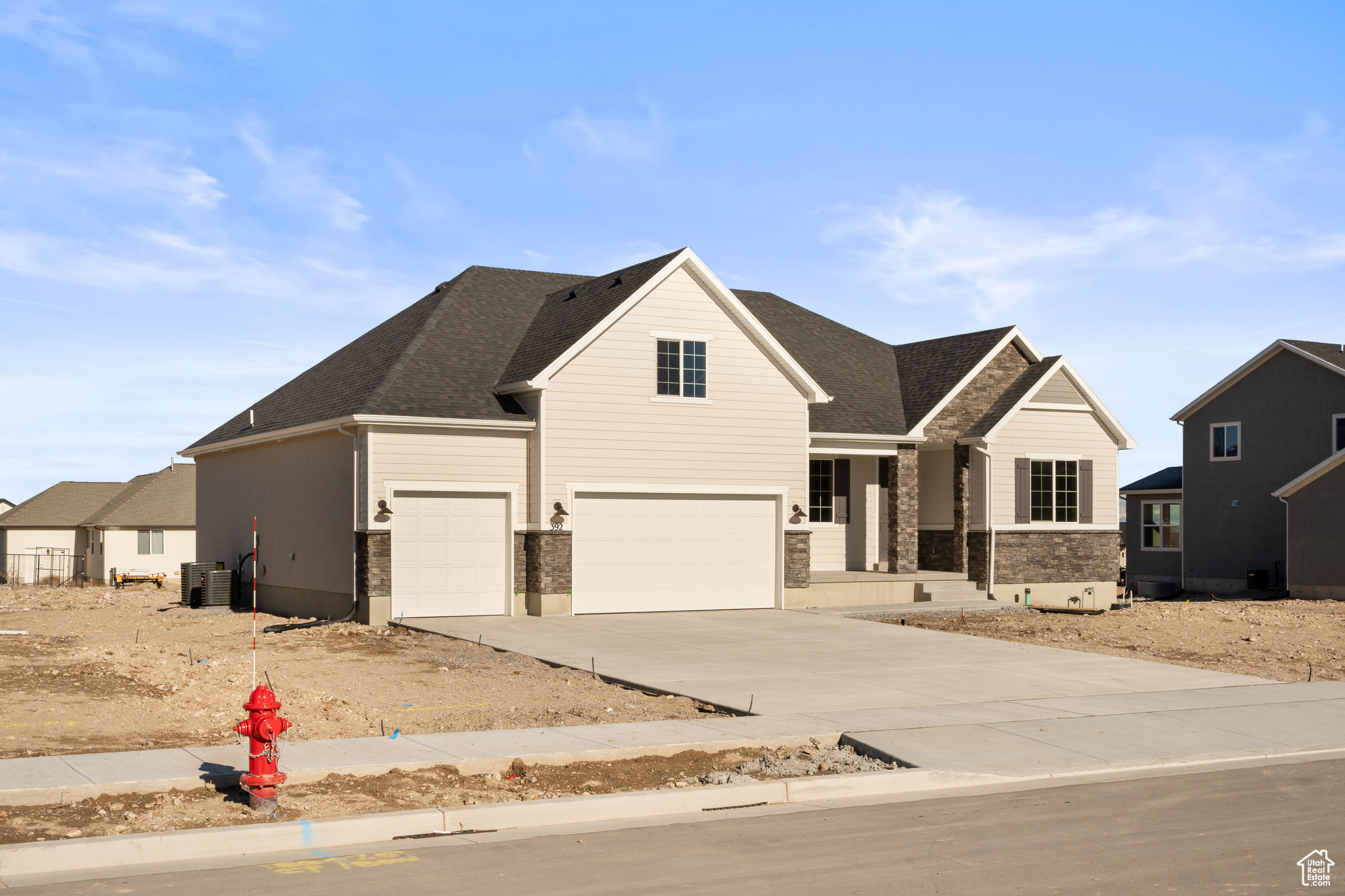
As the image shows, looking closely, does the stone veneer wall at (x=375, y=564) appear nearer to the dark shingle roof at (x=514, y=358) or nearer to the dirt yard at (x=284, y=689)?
the dirt yard at (x=284, y=689)

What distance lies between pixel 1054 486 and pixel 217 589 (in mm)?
19232

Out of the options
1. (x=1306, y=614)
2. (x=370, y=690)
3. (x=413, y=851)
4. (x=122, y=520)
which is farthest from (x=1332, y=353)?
(x=122, y=520)

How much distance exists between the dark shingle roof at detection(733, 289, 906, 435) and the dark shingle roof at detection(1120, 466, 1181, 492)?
16587 mm

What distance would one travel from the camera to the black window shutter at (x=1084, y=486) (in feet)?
98.6

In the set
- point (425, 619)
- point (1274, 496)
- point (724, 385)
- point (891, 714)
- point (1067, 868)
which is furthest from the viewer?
point (1274, 496)

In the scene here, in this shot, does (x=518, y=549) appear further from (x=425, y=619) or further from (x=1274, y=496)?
(x=1274, y=496)

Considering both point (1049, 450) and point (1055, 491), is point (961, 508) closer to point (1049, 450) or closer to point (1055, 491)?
point (1055, 491)

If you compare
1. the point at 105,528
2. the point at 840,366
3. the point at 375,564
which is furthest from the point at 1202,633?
the point at 105,528

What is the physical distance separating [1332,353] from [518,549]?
28.3 m

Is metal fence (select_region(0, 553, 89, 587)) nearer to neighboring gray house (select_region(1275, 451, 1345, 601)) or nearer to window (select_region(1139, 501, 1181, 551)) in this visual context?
window (select_region(1139, 501, 1181, 551))

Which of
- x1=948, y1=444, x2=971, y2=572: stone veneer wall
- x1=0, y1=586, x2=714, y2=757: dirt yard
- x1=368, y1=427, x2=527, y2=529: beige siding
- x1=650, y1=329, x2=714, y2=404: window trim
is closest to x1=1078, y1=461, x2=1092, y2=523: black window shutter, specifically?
x1=948, y1=444, x2=971, y2=572: stone veneer wall

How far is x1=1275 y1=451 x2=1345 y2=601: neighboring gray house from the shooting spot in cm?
3425

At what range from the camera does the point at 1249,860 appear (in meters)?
7.56

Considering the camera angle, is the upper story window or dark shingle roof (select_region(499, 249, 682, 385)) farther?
the upper story window
